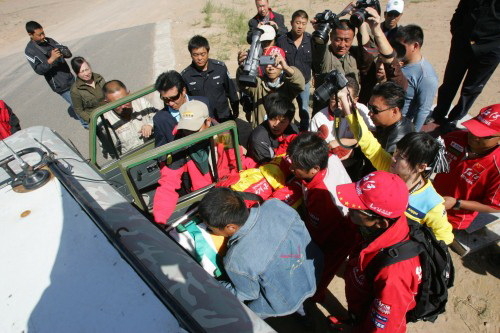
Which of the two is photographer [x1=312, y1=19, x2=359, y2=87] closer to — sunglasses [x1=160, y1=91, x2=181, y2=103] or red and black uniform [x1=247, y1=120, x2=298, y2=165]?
red and black uniform [x1=247, y1=120, x2=298, y2=165]

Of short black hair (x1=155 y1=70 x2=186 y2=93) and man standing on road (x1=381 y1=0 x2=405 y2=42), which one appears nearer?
short black hair (x1=155 y1=70 x2=186 y2=93)

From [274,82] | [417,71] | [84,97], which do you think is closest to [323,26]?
[274,82]

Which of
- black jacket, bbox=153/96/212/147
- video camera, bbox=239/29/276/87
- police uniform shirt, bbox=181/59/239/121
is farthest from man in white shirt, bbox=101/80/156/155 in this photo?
video camera, bbox=239/29/276/87

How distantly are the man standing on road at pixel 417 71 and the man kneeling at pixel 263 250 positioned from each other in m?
2.36

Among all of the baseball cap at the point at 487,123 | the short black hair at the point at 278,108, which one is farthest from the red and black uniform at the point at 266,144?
the baseball cap at the point at 487,123

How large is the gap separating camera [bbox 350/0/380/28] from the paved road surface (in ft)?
16.2

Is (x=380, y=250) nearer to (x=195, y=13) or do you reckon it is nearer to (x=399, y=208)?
(x=399, y=208)

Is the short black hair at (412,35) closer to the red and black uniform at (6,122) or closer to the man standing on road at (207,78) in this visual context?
the man standing on road at (207,78)

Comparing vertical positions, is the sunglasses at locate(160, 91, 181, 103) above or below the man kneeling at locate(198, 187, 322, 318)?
above

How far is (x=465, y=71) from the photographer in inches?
164

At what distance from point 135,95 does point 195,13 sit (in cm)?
1254

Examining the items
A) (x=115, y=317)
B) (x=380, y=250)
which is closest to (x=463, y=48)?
(x=380, y=250)

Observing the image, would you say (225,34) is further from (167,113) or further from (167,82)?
(167,113)

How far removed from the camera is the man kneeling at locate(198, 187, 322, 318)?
175cm
